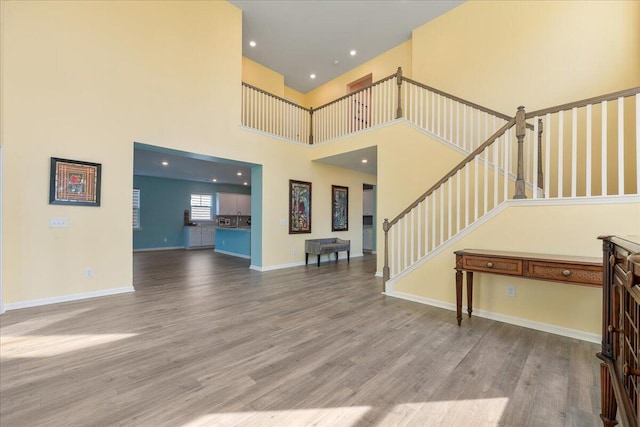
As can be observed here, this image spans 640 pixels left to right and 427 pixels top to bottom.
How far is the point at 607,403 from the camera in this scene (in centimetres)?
131

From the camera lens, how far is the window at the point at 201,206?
11477 millimetres

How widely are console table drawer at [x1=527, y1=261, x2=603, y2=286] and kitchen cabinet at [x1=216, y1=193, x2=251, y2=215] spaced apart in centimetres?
1146

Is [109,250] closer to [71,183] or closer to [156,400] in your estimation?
[71,183]

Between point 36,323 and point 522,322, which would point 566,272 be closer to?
point 522,322

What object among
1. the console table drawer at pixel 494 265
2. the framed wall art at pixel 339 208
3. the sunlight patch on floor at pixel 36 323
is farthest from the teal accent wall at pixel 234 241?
the console table drawer at pixel 494 265

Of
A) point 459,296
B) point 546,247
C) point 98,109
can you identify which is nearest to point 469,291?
point 459,296

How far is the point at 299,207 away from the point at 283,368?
16.1 ft

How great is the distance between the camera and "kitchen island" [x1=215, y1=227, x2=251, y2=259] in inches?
323

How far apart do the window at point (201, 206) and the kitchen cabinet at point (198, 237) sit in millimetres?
893

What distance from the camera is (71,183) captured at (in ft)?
12.4

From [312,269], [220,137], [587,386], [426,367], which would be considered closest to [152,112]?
[220,137]

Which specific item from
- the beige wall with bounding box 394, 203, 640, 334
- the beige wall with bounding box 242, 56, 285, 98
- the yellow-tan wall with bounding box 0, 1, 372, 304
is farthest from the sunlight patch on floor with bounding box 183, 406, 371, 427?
the beige wall with bounding box 242, 56, 285, 98

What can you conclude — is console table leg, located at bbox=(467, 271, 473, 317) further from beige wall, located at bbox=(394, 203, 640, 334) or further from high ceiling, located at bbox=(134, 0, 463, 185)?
high ceiling, located at bbox=(134, 0, 463, 185)

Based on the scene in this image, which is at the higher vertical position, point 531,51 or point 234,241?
point 531,51
